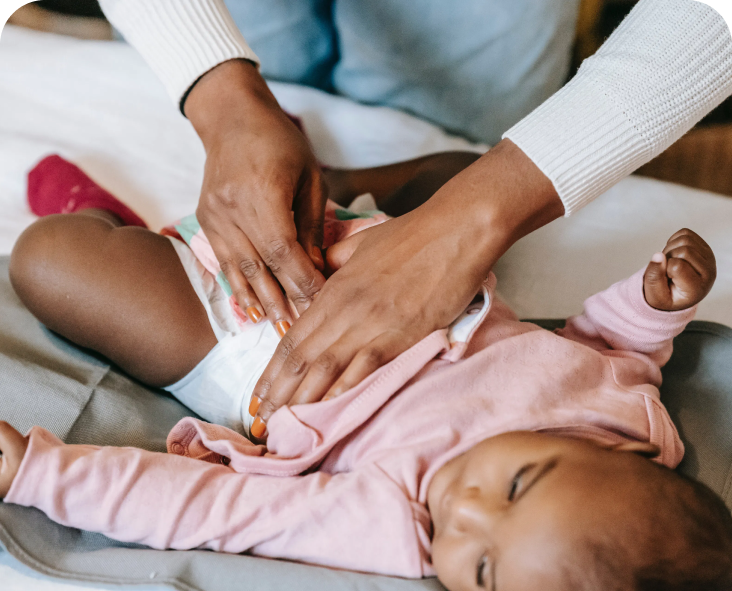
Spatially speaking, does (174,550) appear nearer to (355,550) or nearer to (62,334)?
(355,550)

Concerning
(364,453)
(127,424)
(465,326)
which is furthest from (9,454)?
(465,326)

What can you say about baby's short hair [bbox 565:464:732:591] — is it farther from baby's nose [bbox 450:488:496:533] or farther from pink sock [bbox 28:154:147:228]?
pink sock [bbox 28:154:147:228]

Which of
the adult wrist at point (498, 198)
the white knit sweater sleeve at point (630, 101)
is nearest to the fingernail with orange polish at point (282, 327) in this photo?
the adult wrist at point (498, 198)

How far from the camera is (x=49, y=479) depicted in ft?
1.97

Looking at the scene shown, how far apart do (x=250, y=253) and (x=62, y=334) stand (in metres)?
0.30

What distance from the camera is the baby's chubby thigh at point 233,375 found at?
2.63 feet

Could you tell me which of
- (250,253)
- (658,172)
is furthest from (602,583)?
(658,172)

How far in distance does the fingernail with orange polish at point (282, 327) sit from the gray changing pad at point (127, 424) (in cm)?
21

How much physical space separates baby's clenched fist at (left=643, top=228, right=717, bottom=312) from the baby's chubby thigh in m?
0.52

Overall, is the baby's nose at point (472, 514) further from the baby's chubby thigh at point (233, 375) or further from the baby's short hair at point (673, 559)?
the baby's chubby thigh at point (233, 375)

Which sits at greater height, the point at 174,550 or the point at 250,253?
the point at 250,253

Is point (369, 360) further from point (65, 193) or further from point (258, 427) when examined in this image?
point (65, 193)

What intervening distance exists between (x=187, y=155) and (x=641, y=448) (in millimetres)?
1045

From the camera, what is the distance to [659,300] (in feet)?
2.69
